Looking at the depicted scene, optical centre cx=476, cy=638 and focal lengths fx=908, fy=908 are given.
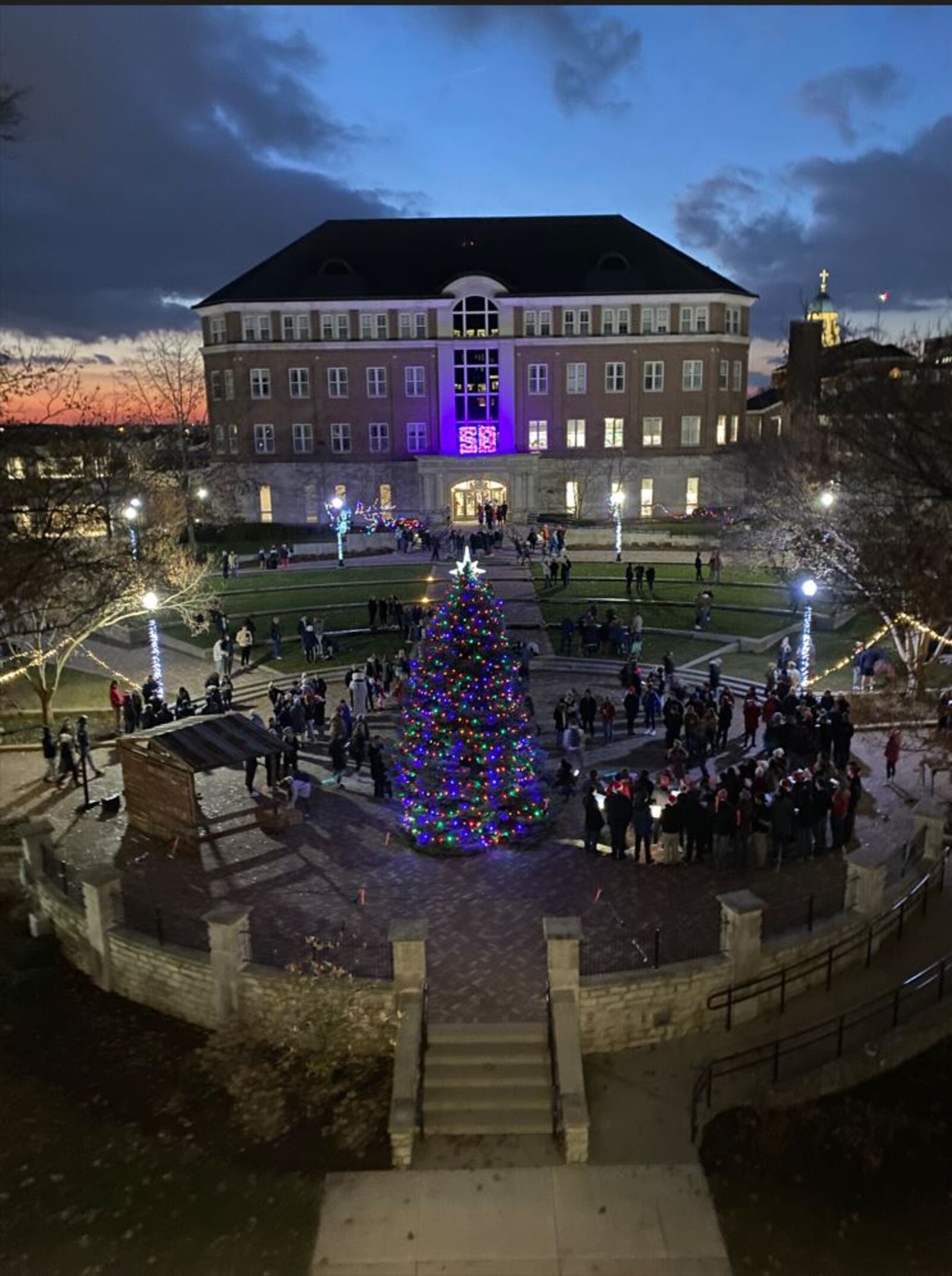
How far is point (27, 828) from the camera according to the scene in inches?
620

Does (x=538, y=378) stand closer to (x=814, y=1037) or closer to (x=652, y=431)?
(x=652, y=431)

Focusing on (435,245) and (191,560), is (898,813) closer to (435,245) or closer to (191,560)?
(191,560)

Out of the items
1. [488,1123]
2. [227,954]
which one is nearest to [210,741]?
[227,954]

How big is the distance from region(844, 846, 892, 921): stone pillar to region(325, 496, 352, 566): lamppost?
35.6 metres

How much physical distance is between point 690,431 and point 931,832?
4832 centimetres

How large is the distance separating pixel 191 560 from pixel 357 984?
31265 mm

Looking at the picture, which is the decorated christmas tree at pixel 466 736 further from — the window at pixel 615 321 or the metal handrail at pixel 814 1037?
the window at pixel 615 321

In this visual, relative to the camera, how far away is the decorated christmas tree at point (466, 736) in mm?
16016

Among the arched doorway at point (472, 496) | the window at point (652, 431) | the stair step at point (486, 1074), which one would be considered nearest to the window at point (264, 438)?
the arched doorway at point (472, 496)

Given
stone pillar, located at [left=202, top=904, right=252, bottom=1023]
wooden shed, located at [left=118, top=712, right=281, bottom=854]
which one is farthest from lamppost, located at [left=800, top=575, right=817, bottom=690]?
stone pillar, located at [left=202, top=904, right=252, bottom=1023]

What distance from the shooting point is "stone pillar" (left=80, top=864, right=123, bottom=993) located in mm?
13492

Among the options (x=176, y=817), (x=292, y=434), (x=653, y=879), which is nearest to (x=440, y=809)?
(x=653, y=879)

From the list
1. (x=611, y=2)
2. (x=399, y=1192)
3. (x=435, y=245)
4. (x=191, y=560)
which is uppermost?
(x=435, y=245)

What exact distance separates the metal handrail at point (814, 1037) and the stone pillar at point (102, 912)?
859cm
